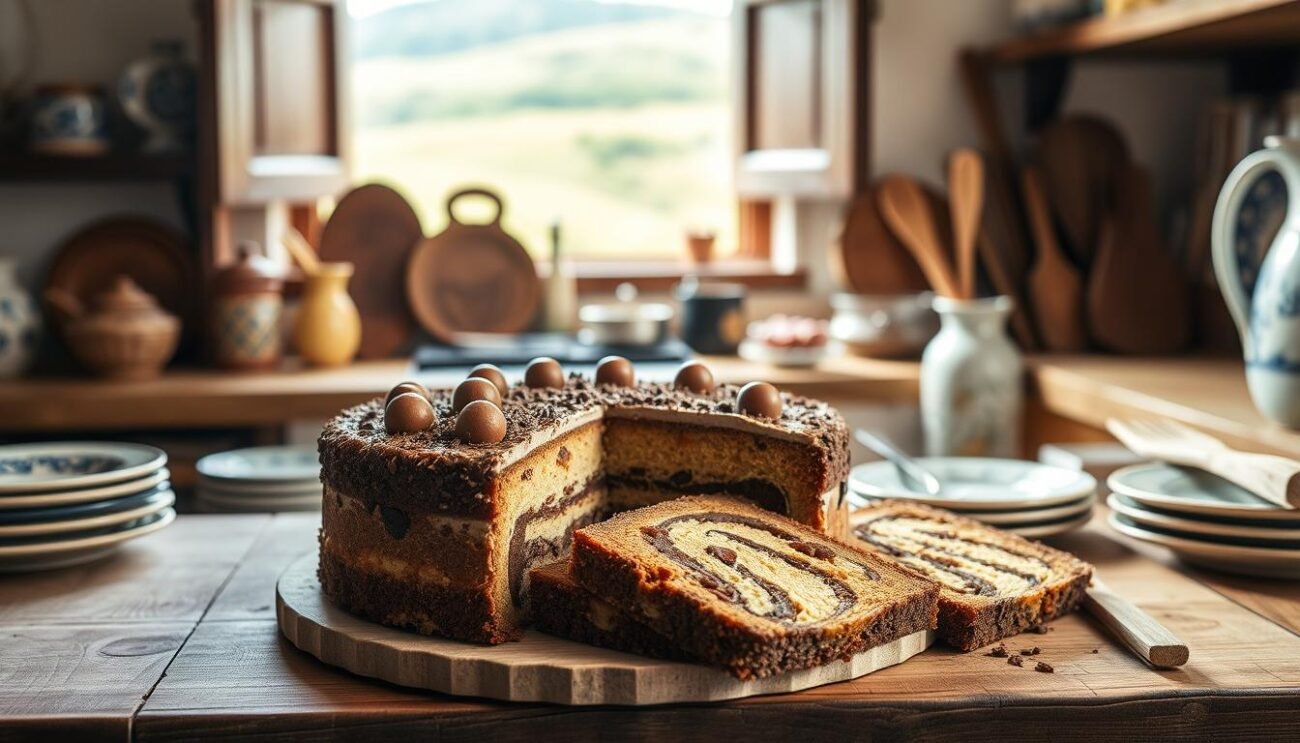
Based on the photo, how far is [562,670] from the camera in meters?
1.30

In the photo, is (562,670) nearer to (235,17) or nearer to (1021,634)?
(1021,634)

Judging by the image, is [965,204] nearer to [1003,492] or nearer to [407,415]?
[1003,492]

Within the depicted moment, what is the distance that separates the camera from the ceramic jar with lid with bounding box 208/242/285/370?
3.58 meters

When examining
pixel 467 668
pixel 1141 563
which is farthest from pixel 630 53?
pixel 467 668

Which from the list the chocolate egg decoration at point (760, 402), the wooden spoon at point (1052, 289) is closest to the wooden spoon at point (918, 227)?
the wooden spoon at point (1052, 289)

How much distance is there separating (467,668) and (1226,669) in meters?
0.74

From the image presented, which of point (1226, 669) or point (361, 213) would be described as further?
point (361, 213)

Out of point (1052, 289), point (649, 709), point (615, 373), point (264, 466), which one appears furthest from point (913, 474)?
point (1052, 289)

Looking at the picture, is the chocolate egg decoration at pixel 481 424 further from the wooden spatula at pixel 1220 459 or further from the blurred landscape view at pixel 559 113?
the blurred landscape view at pixel 559 113

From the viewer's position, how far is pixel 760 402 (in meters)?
1.67

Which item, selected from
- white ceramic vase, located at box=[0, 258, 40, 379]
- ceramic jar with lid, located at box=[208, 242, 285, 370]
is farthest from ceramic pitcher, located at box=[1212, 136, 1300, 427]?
white ceramic vase, located at box=[0, 258, 40, 379]

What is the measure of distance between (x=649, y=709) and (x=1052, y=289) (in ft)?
9.09

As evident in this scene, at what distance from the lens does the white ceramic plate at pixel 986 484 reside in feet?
6.03

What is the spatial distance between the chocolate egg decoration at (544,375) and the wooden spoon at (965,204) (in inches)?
86.1
